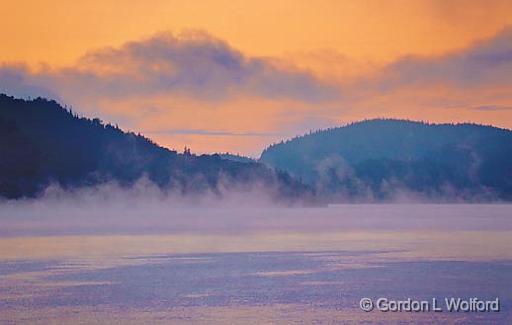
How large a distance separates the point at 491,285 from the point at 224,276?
817 inches

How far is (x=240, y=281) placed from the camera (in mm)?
61469

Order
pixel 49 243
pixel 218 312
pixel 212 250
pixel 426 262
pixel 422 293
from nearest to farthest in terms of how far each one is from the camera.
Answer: pixel 218 312 → pixel 422 293 → pixel 426 262 → pixel 212 250 → pixel 49 243

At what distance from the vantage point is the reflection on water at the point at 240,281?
148 feet

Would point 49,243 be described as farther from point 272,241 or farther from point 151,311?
point 151,311

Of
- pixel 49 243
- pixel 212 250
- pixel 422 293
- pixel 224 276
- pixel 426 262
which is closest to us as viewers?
pixel 422 293

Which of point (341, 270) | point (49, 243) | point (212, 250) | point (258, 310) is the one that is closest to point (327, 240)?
point (212, 250)

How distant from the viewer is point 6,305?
47.8 metres

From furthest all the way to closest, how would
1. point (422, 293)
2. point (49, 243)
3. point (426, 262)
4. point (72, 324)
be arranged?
point (49, 243), point (426, 262), point (422, 293), point (72, 324)

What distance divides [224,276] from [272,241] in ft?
172

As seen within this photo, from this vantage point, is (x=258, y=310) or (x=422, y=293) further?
(x=422, y=293)

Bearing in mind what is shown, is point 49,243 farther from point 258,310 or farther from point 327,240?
point 258,310

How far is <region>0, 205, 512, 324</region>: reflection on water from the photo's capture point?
4500 centimetres

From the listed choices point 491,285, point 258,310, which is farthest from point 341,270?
point 258,310

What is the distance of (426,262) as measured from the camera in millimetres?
77125
